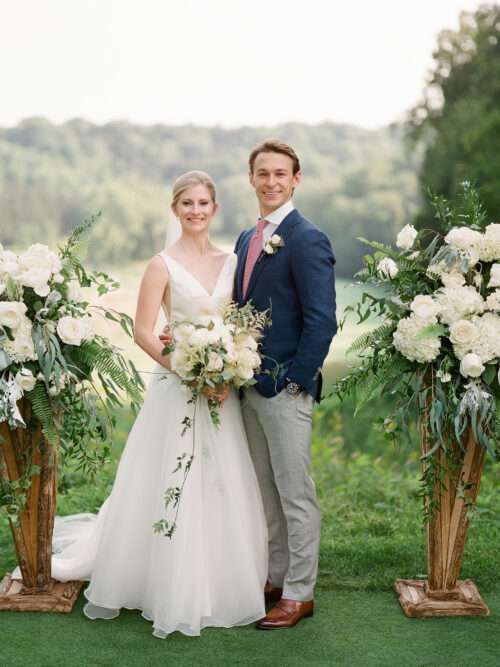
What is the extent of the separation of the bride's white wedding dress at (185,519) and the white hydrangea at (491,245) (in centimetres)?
112

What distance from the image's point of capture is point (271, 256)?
3744 mm

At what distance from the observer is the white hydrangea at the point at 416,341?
11.4ft

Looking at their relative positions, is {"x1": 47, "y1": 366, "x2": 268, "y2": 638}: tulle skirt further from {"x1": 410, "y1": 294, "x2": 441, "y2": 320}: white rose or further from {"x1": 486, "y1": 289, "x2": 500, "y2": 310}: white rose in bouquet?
{"x1": 486, "y1": 289, "x2": 500, "y2": 310}: white rose in bouquet

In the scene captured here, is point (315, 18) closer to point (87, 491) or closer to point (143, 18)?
point (143, 18)

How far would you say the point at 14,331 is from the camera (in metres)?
3.51

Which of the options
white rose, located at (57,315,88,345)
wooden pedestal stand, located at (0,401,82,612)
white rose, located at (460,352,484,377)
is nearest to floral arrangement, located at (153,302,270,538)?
white rose, located at (57,315,88,345)

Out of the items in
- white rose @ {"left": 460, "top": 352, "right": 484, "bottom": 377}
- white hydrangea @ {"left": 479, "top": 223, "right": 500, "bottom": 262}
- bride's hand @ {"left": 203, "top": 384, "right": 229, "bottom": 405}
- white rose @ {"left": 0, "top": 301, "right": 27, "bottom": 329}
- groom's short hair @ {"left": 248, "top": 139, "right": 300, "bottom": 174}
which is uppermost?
groom's short hair @ {"left": 248, "top": 139, "right": 300, "bottom": 174}

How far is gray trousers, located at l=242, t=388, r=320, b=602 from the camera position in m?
3.72

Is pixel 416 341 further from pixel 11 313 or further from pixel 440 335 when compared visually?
pixel 11 313

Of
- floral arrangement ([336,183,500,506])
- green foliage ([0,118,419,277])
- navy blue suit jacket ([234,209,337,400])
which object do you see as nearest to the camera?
floral arrangement ([336,183,500,506])

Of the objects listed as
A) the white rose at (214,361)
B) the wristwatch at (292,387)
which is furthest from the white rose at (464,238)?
the white rose at (214,361)

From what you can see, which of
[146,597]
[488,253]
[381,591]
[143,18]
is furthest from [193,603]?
[143,18]

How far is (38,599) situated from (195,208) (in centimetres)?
188

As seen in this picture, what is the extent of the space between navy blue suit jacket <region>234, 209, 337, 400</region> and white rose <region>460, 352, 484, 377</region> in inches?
22.0
